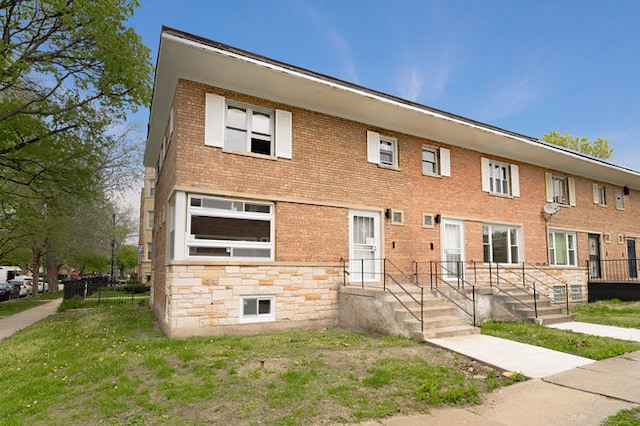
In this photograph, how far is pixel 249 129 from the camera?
33.5 feet

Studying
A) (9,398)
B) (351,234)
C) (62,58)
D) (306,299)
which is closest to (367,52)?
(351,234)

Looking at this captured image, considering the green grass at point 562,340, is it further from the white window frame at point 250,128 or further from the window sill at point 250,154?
the white window frame at point 250,128

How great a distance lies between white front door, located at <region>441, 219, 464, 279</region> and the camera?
13156mm

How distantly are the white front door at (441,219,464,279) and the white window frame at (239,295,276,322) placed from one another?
628 cm

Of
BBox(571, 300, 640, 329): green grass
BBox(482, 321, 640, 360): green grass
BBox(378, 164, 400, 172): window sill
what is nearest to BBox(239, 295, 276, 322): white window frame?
BBox(482, 321, 640, 360): green grass

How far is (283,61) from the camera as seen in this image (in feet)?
31.8

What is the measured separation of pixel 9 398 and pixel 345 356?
4890mm

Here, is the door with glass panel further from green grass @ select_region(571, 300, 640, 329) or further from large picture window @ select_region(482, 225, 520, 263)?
large picture window @ select_region(482, 225, 520, 263)

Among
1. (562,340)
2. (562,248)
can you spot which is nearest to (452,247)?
(562,340)

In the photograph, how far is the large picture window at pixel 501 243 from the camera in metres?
14.4

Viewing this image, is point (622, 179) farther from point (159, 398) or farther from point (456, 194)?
point (159, 398)

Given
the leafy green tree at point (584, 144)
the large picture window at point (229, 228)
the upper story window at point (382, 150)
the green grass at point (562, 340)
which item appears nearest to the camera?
the green grass at point (562, 340)

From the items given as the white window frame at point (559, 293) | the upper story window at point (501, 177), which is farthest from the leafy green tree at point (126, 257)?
the white window frame at point (559, 293)

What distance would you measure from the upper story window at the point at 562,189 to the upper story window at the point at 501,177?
8.05 ft
